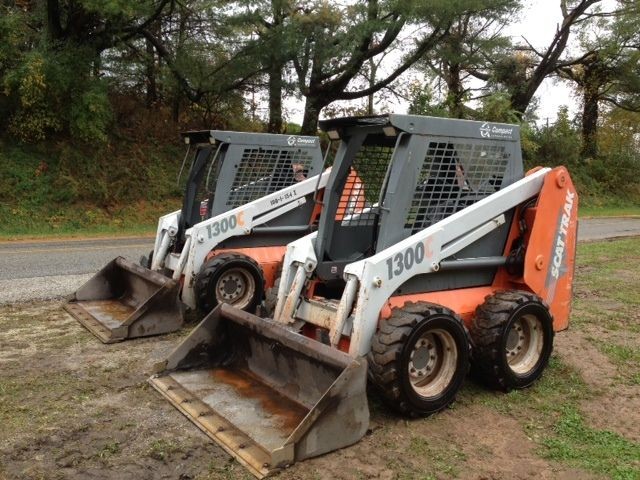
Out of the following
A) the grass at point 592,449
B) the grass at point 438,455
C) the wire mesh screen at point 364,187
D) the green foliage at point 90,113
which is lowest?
the grass at point 438,455

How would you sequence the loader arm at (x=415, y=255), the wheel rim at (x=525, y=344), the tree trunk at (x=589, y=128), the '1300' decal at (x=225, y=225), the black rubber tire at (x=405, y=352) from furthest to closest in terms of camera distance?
1. the tree trunk at (x=589, y=128)
2. the '1300' decal at (x=225, y=225)
3. the wheel rim at (x=525, y=344)
4. the loader arm at (x=415, y=255)
5. the black rubber tire at (x=405, y=352)

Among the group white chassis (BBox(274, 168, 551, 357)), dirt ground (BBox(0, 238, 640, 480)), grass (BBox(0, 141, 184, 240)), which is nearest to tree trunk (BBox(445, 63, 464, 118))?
grass (BBox(0, 141, 184, 240))

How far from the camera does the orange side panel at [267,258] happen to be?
7.62m

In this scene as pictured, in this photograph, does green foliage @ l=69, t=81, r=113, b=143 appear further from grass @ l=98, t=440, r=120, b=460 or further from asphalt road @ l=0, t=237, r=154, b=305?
grass @ l=98, t=440, r=120, b=460

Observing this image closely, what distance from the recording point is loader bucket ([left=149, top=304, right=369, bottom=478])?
3.82 metres

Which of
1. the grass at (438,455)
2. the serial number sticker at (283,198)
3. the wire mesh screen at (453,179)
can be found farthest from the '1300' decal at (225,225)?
the grass at (438,455)

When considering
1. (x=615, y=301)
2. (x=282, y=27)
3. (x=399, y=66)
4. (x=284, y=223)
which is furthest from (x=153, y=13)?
(x=615, y=301)

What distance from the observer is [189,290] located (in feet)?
23.1

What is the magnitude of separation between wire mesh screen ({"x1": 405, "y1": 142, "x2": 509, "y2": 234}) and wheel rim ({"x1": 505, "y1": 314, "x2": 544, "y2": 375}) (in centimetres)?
111

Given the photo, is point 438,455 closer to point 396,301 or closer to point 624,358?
point 396,301

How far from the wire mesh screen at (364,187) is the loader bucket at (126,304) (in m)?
2.14

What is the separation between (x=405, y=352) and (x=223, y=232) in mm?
3667

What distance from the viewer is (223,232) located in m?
7.35

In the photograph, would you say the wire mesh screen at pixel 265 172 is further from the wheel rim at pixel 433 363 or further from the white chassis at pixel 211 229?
the wheel rim at pixel 433 363
